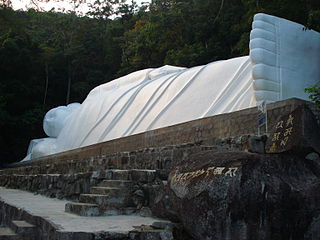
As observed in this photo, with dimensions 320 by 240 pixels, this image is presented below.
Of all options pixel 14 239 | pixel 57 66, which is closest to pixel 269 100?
pixel 14 239

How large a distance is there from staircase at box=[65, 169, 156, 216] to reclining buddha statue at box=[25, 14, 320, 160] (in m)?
2.30

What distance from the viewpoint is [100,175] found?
4270 mm

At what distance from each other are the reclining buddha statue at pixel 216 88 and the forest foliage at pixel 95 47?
4105 mm

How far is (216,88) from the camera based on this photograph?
6.54 meters

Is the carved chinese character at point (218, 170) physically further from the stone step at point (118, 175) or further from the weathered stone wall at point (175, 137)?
the stone step at point (118, 175)

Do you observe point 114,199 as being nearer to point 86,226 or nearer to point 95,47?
point 86,226

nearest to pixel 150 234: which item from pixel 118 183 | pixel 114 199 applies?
pixel 114 199

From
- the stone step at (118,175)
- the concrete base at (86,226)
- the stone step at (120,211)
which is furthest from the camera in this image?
the stone step at (118,175)

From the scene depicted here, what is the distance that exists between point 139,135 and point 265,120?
2.69 metres

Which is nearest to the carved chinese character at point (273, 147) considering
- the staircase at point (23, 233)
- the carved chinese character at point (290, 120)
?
the carved chinese character at point (290, 120)

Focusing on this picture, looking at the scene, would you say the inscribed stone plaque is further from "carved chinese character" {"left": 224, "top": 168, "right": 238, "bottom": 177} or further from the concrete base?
the concrete base

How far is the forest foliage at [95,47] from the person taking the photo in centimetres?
1445

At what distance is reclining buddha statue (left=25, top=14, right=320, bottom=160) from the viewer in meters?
5.43

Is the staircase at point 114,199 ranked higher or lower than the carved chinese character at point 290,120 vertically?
lower
